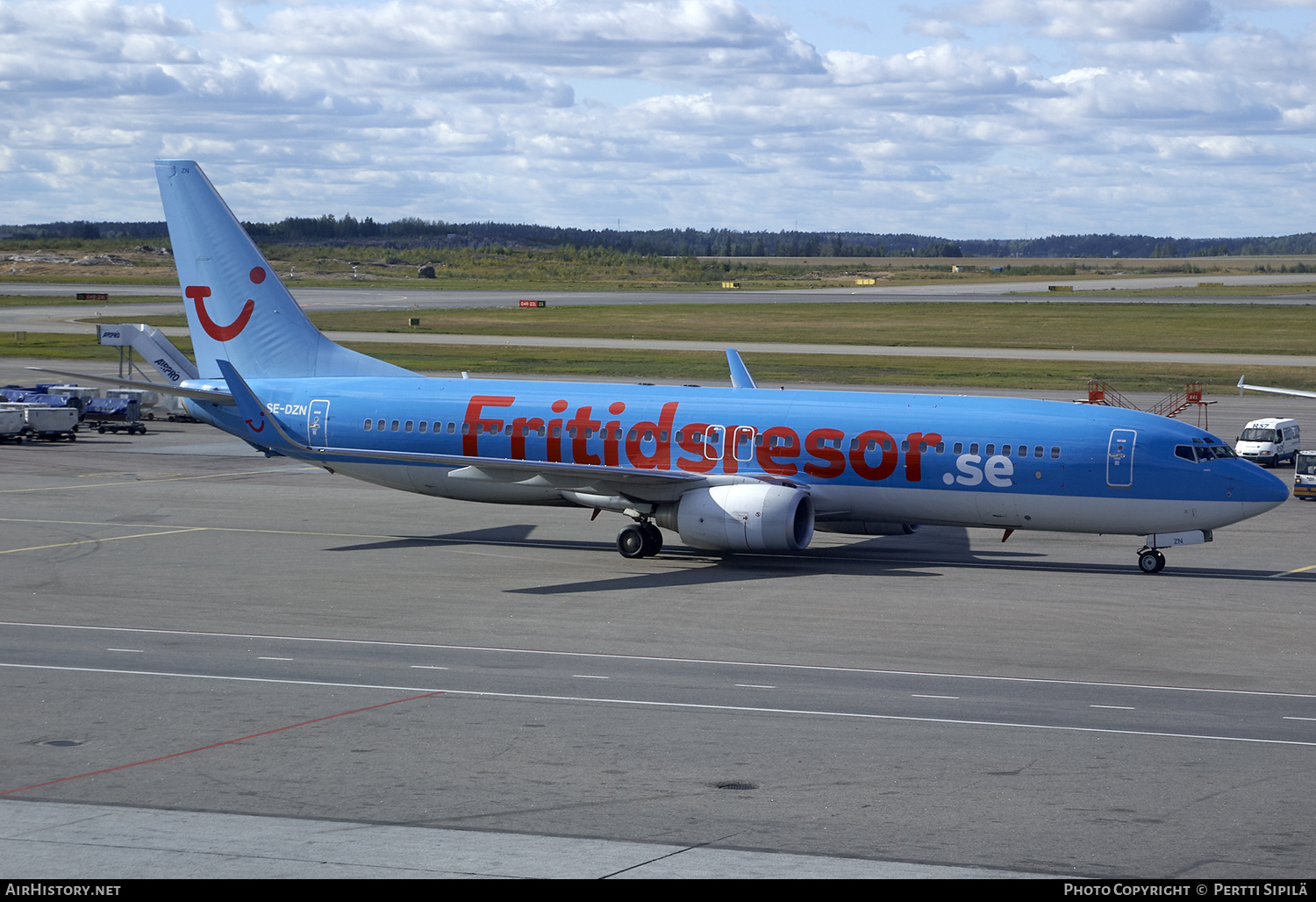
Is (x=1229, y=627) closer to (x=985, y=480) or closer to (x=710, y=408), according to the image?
(x=985, y=480)

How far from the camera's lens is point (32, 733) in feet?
67.3

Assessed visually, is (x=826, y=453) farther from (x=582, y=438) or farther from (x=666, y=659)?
(x=666, y=659)

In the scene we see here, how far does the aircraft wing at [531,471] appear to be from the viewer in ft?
119

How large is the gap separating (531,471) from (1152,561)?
16.4 meters

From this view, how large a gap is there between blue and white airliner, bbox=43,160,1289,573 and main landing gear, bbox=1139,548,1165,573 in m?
0.03

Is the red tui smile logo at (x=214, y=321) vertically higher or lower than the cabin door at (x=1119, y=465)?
higher

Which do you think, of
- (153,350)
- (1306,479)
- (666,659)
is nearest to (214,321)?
(153,350)

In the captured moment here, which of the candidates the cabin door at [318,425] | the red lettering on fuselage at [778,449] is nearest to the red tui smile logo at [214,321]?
the cabin door at [318,425]

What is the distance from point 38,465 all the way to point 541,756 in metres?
43.7

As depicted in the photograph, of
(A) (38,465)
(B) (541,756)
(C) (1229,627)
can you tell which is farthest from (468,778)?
(A) (38,465)

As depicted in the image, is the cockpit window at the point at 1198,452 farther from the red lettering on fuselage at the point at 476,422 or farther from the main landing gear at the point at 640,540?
the red lettering on fuselage at the point at 476,422

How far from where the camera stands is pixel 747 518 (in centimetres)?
3578

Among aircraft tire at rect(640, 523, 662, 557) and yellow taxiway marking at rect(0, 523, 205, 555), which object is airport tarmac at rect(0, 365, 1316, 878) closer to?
yellow taxiway marking at rect(0, 523, 205, 555)

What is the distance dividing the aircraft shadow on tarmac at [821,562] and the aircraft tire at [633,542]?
0.58 m
